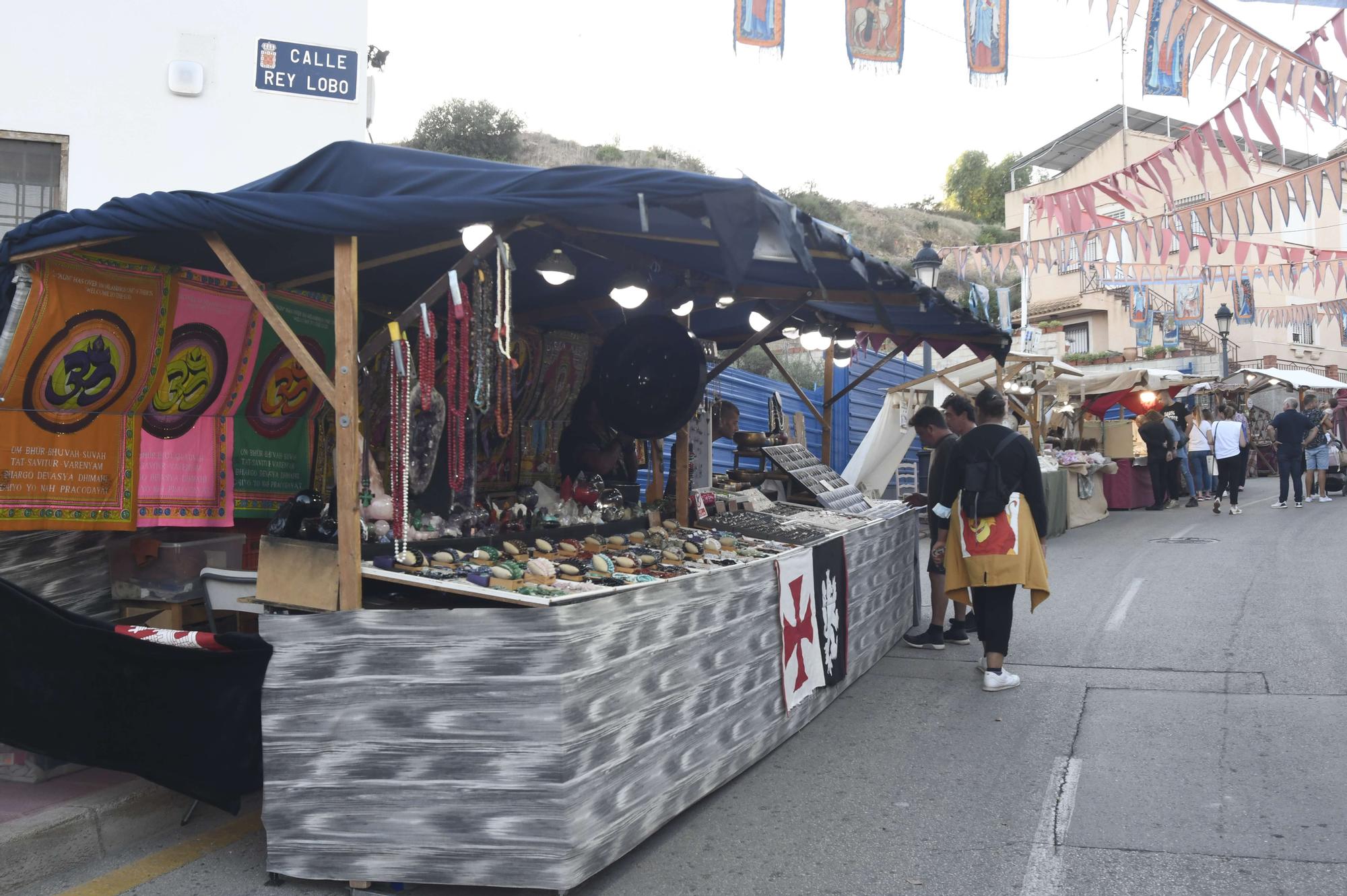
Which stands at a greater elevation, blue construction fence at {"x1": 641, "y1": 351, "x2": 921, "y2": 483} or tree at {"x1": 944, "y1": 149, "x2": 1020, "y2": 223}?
tree at {"x1": 944, "y1": 149, "x2": 1020, "y2": 223}

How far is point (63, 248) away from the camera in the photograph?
423 cm

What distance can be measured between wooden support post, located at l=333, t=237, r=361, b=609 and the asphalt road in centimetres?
116

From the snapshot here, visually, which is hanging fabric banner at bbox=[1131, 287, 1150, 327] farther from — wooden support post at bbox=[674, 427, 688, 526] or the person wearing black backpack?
wooden support post at bbox=[674, 427, 688, 526]

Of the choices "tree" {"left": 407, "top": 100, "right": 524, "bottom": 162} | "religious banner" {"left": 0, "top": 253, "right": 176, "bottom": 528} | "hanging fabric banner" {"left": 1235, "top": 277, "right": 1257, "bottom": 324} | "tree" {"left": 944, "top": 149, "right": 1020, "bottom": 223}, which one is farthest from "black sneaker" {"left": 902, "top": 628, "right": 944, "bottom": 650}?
"tree" {"left": 944, "top": 149, "right": 1020, "bottom": 223}

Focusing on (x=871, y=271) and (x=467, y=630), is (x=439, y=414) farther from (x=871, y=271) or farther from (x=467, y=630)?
(x=871, y=271)

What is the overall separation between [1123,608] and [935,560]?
2.80 meters

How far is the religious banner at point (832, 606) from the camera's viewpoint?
583 cm

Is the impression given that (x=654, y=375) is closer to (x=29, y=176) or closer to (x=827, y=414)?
(x=827, y=414)

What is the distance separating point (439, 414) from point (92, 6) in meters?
6.90

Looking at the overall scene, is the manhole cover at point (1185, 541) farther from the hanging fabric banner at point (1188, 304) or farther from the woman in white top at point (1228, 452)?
the hanging fabric banner at point (1188, 304)

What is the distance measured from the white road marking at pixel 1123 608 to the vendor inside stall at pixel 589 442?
4.34m

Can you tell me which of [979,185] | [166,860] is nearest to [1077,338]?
[979,185]

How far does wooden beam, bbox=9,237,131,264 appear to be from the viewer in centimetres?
413

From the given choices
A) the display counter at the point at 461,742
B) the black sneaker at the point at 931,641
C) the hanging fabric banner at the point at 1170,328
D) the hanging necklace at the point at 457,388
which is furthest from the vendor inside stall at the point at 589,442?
the hanging fabric banner at the point at 1170,328
